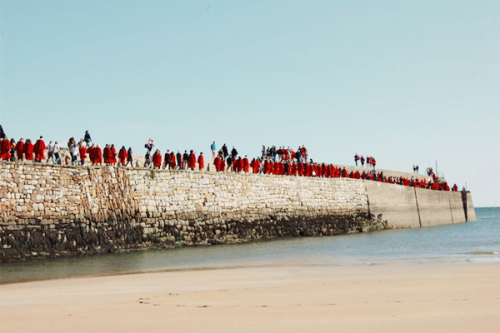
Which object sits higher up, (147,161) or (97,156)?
(97,156)

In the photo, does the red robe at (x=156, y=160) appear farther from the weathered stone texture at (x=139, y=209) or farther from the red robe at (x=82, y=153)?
the red robe at (x=82, y=153)

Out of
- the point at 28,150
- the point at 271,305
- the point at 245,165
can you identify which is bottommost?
the point at 271,305

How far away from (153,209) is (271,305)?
14.2 metres

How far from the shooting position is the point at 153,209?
65.7 ft

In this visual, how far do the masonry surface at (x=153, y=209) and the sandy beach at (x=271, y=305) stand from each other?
7296 mm

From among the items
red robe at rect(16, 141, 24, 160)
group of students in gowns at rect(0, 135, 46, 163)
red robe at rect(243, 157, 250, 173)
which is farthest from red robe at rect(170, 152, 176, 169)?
red robe at rect(16, 141, 24, 160)

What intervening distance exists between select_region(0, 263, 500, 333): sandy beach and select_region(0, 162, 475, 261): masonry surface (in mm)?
7296

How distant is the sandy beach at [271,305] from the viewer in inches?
197

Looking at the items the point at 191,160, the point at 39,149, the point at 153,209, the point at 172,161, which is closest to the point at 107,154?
the point at 153,209

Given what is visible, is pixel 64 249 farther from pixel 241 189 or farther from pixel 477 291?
pixel 477 291

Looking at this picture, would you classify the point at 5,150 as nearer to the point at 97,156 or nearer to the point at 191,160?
the point at 97,156

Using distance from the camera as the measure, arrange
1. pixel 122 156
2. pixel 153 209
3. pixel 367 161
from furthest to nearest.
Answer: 1. pixel 367 161
2. pixel 122 156
3. pixel 153 209

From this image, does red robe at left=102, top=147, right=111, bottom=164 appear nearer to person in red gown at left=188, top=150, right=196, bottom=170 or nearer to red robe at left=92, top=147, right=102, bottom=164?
red robe at left=92, top=147, right=102, bottom=164

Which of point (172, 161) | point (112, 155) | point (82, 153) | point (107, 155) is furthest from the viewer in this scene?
point (172, 161)
